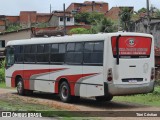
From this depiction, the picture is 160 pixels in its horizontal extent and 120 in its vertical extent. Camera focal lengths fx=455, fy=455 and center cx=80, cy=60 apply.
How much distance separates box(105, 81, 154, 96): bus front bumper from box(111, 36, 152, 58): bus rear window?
111cm

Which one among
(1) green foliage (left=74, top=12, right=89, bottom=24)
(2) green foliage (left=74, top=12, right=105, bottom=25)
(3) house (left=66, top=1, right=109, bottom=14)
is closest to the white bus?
(2) green foliage (left=74, top=12, right=105, bottom=25)

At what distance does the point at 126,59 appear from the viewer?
55.3 feet

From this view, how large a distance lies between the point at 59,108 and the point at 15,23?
301 ft

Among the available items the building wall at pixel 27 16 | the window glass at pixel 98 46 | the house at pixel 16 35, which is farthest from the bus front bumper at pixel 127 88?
the building wall at pixel 27 16

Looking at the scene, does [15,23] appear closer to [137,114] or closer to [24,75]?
[24,75]

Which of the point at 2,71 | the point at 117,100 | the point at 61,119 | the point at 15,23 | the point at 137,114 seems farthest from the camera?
the point at 15,23

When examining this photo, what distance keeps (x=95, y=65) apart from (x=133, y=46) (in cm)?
160

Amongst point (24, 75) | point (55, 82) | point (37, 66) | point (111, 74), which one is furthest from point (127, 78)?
point (24, 75)

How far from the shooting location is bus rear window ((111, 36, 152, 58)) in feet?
55.3

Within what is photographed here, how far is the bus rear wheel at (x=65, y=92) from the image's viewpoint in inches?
738

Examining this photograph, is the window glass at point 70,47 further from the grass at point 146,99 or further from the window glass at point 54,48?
the grass at point 146,99

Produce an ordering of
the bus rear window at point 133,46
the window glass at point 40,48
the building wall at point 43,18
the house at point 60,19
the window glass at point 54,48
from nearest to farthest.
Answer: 1. the bus rear window at point 133,46
2. the window glass at point 54,48
3. the window glass at point 40,48
4. the house at point 60,19
5. the building wall at point 43,18

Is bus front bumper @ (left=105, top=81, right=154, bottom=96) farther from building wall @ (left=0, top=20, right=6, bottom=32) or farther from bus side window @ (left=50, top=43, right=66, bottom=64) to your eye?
building wall @ (left=0, top=20, right=6, bottom=32)

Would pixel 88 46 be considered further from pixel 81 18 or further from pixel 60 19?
pixel 81 18
